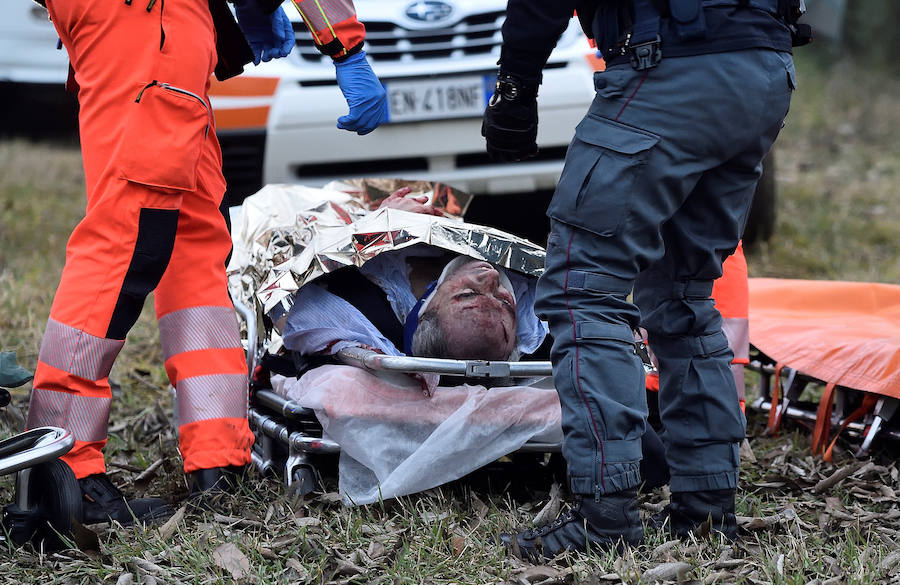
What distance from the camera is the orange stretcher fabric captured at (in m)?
2.93

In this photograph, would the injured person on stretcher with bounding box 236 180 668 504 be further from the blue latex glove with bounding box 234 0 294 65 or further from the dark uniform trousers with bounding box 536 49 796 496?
the blue latex glove with bounding box 234 0 294 65

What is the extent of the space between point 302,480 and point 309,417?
0.15m

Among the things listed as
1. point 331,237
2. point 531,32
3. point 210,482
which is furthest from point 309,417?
point 531,32

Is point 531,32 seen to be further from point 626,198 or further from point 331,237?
point 331,237

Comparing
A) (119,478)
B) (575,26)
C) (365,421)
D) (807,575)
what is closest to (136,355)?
(119,478)

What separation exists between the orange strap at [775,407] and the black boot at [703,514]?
0.92 m

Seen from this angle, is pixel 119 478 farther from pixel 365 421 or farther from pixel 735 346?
pixel 735 346

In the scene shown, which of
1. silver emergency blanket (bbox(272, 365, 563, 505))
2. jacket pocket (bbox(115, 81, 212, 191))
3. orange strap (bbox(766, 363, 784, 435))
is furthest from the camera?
orange strap (bbox(766, 363, 784, 435))

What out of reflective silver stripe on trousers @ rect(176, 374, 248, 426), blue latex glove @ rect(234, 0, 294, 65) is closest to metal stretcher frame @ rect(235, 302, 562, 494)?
reflective silver stripe on trousers @ rect(176, 374, 248, 426)

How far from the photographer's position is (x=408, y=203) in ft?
9.98

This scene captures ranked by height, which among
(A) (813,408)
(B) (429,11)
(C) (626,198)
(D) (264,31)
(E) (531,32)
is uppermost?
(E) (531,32)

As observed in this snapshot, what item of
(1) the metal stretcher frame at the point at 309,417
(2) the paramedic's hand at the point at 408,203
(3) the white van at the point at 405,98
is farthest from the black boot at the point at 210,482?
(3) the white van at the point at 405,98

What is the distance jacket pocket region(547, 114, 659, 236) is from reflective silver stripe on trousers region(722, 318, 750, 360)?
0.88 meters

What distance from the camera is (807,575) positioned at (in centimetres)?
219
